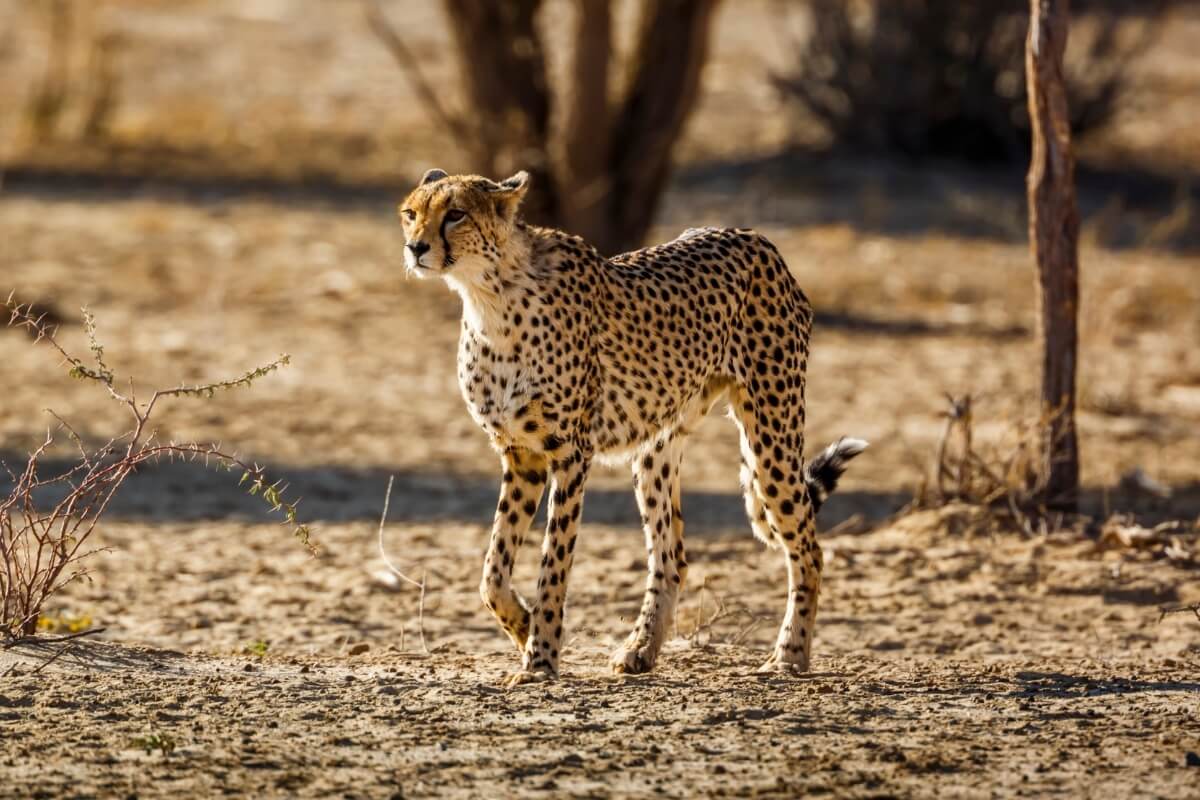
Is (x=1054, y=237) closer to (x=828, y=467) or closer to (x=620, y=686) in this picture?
(x=828, y=467)

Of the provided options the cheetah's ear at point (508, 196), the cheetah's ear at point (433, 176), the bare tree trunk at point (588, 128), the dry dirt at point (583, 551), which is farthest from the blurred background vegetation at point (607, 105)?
the cheetah's ear at point (508, 196)

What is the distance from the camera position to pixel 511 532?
18.1ft

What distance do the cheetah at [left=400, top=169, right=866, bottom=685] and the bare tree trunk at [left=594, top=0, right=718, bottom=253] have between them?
5.81m

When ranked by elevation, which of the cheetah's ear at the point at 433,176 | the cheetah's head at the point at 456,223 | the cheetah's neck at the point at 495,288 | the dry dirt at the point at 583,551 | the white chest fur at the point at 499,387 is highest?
the cheetah's ear at the point at 433,176

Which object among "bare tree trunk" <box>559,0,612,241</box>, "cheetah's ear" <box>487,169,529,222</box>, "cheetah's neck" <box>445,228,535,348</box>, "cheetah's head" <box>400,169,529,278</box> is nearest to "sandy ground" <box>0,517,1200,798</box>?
"cheetah's neck" <box>445,228,535,348</box>

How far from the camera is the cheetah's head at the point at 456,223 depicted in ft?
17.1


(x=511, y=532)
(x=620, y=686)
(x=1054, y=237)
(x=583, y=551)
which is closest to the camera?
(x=620, y=686)

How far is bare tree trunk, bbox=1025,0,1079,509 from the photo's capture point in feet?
24.2

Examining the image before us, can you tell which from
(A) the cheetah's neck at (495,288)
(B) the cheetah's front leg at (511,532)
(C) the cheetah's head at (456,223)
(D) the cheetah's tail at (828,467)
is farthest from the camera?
(D) the cheetah's tail at (828,467)

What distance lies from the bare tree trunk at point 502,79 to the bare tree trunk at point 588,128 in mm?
192

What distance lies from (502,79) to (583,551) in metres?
4.81

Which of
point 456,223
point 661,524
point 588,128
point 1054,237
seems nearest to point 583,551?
point 661,524

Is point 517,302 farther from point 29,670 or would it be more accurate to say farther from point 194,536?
point 194,536

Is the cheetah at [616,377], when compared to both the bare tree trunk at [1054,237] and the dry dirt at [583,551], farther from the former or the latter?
the bare tree trunk at [1054,237]
